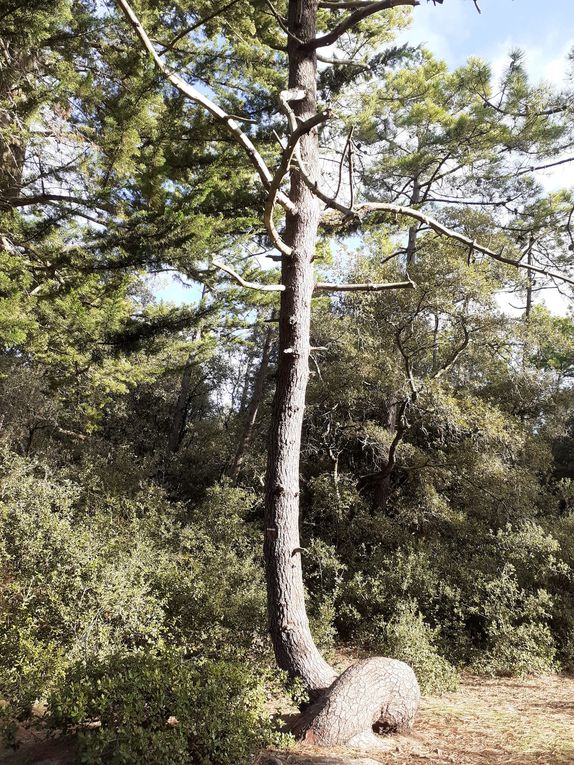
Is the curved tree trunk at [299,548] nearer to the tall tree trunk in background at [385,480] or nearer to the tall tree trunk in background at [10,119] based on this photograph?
the tall tree trunk in background at [10,119]

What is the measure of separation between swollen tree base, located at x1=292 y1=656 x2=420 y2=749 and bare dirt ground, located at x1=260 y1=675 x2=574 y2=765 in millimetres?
107

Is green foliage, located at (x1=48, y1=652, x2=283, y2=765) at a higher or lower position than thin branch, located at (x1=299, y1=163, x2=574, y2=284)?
lower

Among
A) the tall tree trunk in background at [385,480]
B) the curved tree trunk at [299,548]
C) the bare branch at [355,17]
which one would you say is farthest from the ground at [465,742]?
the bare branch at [355,17]

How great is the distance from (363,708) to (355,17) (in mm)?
4921

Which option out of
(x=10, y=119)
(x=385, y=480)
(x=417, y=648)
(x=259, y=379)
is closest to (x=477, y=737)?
(x=417, y=648)

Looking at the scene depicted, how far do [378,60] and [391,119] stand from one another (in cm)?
302

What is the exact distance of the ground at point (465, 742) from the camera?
2760 millimetres

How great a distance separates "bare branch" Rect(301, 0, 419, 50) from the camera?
3.30m

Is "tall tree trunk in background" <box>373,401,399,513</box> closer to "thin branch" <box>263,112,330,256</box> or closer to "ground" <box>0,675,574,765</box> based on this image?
"ground" <box>0,675,574,765</box>

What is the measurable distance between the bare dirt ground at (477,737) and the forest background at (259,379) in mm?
427

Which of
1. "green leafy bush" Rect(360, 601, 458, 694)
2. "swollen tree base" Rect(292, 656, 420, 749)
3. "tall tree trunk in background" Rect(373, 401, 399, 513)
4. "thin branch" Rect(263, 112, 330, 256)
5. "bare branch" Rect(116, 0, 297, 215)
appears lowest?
"green leafy bush" Rect(360, 601, 458, 694)

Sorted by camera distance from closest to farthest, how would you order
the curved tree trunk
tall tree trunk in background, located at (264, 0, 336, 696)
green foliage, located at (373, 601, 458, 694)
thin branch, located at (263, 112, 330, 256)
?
1. thin branch, located at (263, 112, 330, 256)
2. the curved tree trunk
3. tall tree trunk in background, located at (264, 0, 336, 696)
4. green foliage, located at (373, 601, 458, 694)

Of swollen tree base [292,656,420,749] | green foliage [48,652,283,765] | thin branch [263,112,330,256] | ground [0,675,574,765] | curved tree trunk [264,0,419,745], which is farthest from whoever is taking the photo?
curved tree trunk [264,0,419,745]

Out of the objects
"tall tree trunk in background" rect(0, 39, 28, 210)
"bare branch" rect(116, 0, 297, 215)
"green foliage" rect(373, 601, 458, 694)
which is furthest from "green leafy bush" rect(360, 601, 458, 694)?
"tall tree trunk in background" rect(0, 39, 28, 210)
